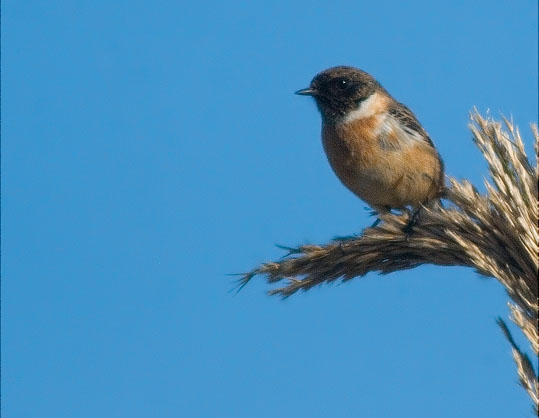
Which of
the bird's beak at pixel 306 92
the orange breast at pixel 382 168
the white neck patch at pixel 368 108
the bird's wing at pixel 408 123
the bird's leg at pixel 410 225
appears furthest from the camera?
the bird's beak at pixel 306 92

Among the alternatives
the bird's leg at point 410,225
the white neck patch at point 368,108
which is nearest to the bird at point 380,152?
the white neck patch at point 368,108

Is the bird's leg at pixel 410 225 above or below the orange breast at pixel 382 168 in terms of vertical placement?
below

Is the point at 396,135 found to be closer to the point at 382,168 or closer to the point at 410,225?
the point at 382,168

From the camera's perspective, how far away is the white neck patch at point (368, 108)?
16.5ft

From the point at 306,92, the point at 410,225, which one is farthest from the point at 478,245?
the point at 306,92

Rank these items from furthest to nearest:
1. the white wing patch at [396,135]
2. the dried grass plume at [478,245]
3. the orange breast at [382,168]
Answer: the white wing patch at [396,135] → the orange breast at [382,168] → the dried grass plume at [478,245]

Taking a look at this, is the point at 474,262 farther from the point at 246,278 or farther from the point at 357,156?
the point at 357,156

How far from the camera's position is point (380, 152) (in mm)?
4680

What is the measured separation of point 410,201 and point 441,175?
27cm

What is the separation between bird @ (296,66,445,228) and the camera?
4.59 m

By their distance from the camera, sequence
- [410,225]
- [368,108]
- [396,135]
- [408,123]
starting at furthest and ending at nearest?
[368,108]
[408,123]
[396,135]
[410,225]

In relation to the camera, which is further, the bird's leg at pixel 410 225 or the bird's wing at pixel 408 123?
the bird's wing at pixel 408 123

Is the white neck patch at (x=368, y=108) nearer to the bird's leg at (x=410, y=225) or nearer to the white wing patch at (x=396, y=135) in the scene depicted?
the white wing patch at (x=396, y=135)

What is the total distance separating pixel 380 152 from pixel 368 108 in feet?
1.74
